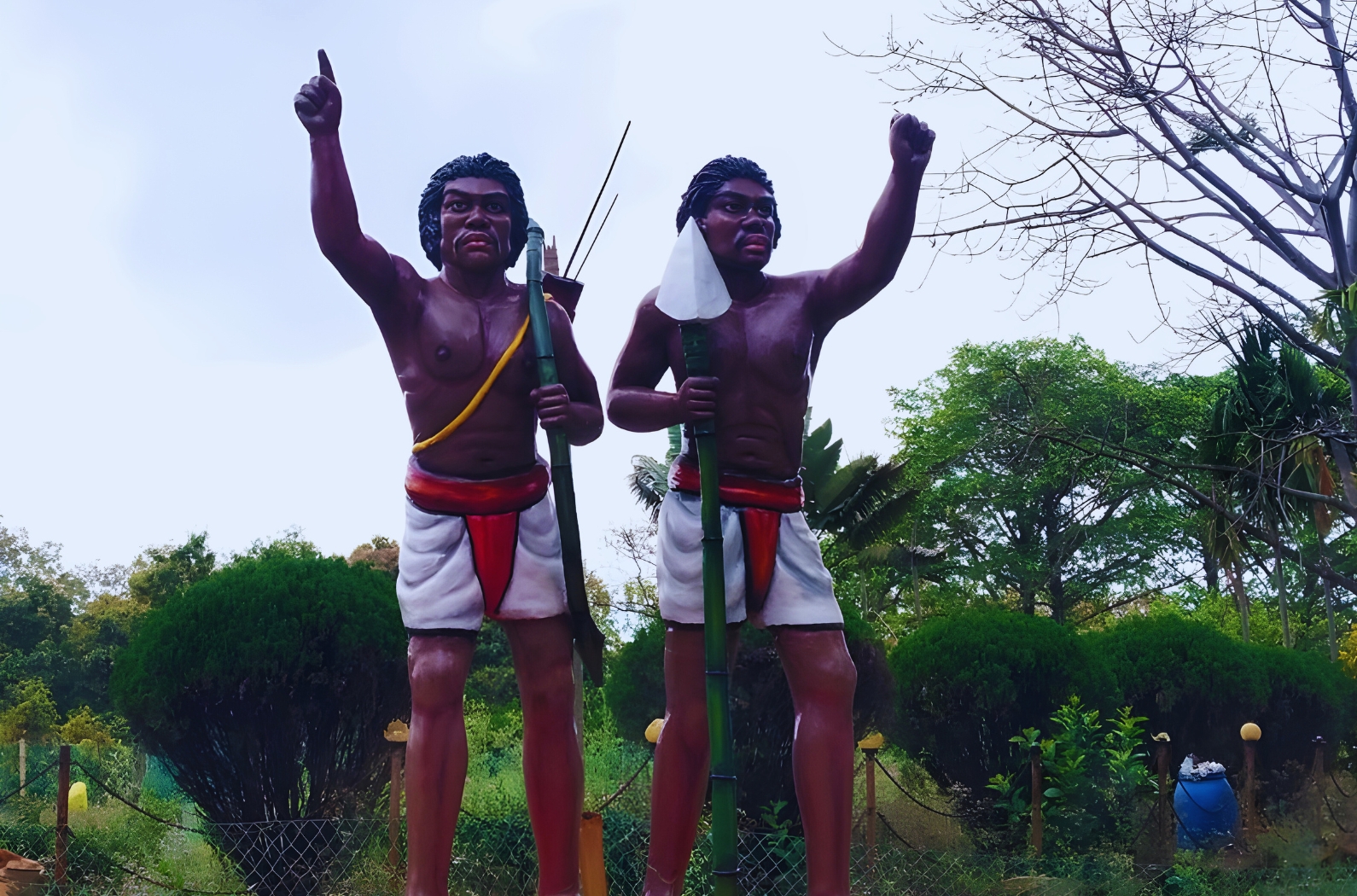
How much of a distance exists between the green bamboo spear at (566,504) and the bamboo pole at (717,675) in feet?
1.18

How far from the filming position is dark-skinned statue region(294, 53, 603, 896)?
121 inches

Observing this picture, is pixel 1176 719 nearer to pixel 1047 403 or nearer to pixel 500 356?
pixel 500 356

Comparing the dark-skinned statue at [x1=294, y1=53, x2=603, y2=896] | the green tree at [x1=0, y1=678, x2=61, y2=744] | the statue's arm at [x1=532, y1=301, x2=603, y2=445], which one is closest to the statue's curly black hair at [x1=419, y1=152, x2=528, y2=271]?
the dark-skinned statue at [x1=294, y1=53, x2=603, y2=896]

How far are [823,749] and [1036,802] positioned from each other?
5189mm

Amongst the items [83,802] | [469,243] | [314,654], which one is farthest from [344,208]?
[83,802]

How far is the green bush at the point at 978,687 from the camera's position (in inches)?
345

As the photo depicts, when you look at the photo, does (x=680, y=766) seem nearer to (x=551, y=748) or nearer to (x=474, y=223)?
(x=551, y=748)

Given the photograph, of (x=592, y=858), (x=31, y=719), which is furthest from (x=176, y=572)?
(x=592, y=858)

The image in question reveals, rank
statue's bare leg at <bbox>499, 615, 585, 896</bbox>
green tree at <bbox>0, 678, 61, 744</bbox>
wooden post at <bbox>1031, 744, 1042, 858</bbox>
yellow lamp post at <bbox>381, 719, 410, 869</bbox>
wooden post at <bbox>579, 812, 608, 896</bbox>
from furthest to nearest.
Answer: green tree at <bbox>0, 678, 61, 744</bbox> < wooden post at <bbox>1031, 744, 1042, 858</bbox> < yellow lamp post at <bbox>381, 719, 410, 869</bbox> < wooden post at <bbox>579, 812, 608, 896</bbox> < statue's bare leg at <bbox>499, 615, 585, 896</bbox>

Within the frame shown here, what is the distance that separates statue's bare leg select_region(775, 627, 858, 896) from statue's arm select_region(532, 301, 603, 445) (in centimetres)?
75

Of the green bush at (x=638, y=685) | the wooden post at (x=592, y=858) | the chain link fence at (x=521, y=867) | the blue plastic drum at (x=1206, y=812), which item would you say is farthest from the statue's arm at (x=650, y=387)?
the blue plastic drum at (x=1206, y=812)

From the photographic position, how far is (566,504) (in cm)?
312

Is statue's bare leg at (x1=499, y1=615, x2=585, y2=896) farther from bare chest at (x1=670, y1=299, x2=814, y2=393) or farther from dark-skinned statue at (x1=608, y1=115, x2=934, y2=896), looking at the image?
bare chest at (x1=670, y1=299, x2=814, y2=393)

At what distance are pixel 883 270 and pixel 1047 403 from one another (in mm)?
21005
